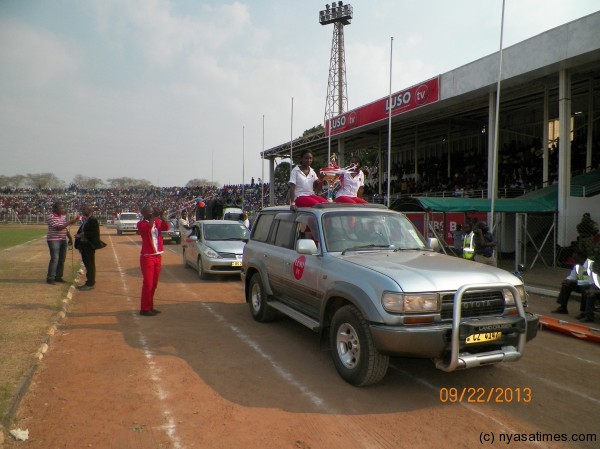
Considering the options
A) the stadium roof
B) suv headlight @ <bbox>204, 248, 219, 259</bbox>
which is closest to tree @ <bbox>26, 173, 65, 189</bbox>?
the stadium roof

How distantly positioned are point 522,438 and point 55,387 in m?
4.24

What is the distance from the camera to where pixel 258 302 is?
6973 millimetres

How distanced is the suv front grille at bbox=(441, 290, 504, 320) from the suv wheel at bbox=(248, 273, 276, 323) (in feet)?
10.6

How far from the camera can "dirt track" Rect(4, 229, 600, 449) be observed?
345cm

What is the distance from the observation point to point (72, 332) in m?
6.34

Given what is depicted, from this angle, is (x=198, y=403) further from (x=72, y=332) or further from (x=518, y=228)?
(x=518, y=228)

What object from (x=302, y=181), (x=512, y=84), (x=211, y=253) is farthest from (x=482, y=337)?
(x=512, y=84)

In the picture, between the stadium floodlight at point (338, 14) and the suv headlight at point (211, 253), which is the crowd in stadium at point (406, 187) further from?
the stadium floodlight at point (338, 14)

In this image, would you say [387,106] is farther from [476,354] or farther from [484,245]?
[476,354]

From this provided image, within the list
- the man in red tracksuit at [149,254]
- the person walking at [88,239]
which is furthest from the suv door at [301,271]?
the person walking at [88,239]

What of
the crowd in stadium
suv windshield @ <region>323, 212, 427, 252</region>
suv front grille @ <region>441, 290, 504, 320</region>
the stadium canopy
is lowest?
suv front grille @ <region>441, 290, 504, 320</region>

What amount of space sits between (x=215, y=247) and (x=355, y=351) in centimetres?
738
